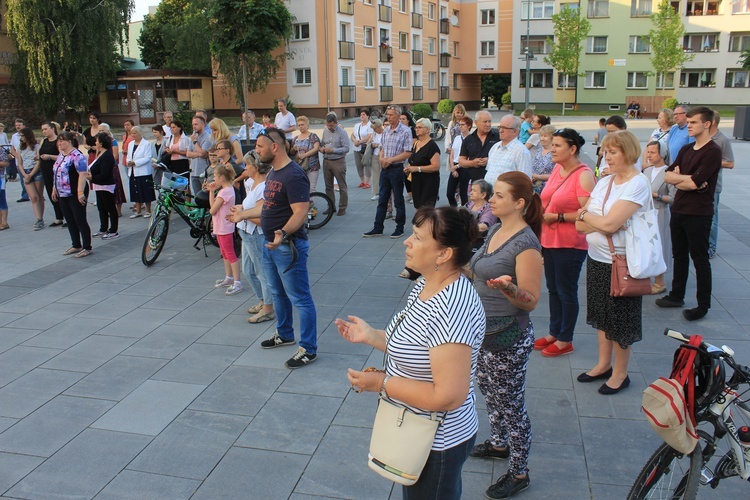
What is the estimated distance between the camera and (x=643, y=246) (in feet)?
13.6

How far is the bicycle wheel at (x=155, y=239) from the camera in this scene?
842cm

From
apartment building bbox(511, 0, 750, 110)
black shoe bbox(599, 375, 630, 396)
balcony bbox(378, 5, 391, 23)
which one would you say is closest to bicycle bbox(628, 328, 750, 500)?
black shoe bbox(599, 375, 630, 396)

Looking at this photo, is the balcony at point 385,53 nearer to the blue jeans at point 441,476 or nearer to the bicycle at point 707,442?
the bicycle at point 707,442

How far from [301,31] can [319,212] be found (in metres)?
33.6

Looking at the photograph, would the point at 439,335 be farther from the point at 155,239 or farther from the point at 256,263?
the point at 155,239

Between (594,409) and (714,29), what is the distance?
189 feet

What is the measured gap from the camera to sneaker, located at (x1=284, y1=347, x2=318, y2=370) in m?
5.17

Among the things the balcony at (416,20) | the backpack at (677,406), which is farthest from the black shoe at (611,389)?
the balcony at (416,20)

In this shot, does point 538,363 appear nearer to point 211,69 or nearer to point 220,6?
point 220,6

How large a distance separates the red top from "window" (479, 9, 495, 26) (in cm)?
5777

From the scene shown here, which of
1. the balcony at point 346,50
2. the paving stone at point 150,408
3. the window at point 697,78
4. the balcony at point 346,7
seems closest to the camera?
the paving stone at point 150,408

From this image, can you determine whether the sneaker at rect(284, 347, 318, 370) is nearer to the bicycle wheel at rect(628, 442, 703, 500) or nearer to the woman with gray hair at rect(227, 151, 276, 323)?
the woman with gray hair at rect(227, 151, 276, 323)

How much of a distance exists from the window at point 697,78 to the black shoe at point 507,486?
57.7 meters

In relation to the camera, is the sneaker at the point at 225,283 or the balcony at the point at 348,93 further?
the balcony at the point at 348,93
